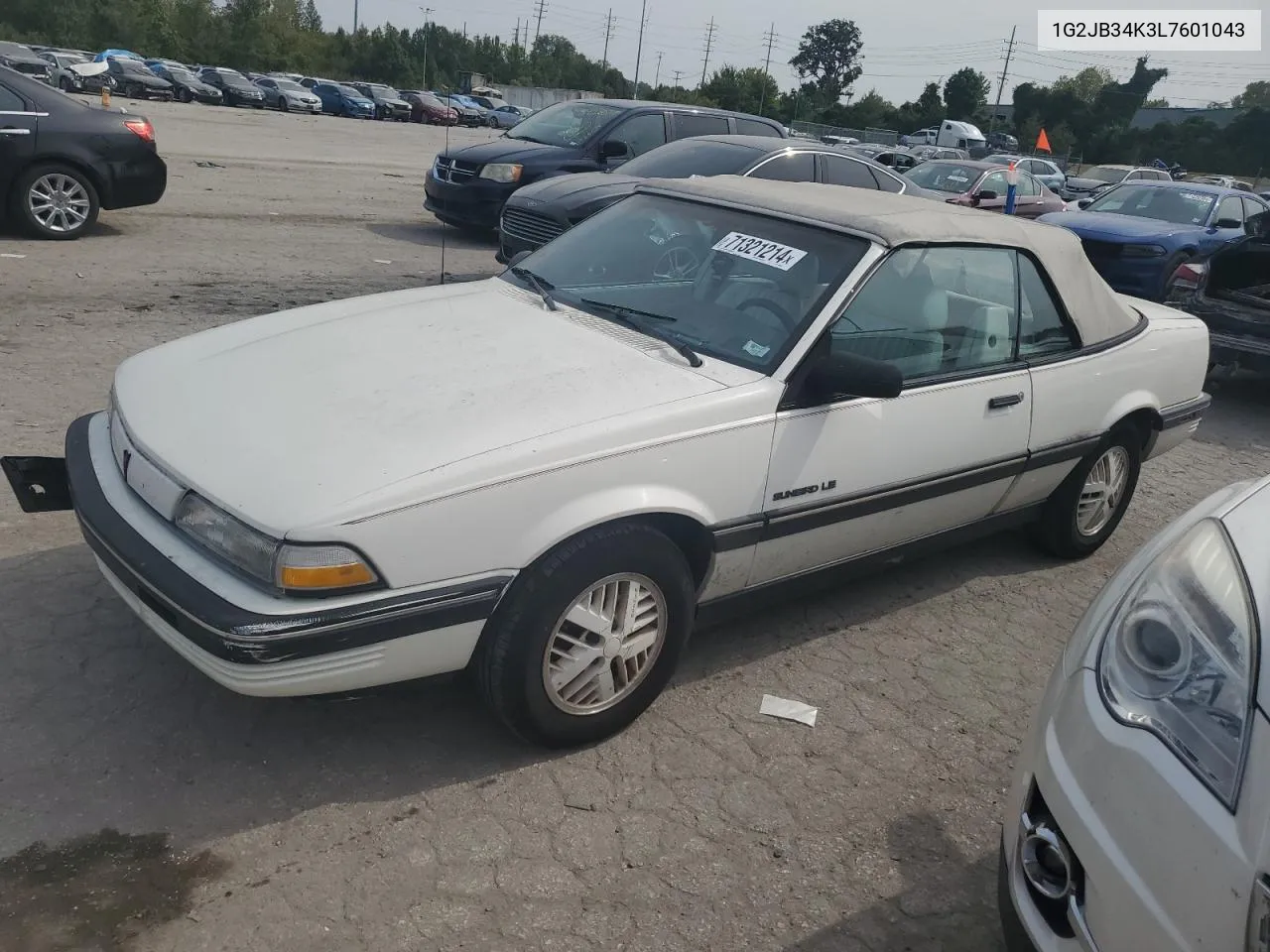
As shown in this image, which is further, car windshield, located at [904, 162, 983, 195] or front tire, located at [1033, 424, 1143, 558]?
car windshield, located at [904, 162, 983, 195]

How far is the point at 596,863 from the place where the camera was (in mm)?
2633

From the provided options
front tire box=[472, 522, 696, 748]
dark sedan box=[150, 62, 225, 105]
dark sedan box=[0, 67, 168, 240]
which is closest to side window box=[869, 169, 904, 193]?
dark sedan box=[0, 67, 168, 240]

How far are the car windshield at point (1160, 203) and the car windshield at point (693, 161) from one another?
5570mm

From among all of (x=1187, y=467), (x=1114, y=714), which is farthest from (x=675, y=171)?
(x=1114, y=714)

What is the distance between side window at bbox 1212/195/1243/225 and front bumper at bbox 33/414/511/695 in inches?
492

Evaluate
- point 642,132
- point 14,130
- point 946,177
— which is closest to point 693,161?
point 642,132

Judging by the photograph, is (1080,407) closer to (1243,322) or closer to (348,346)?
(348,346)

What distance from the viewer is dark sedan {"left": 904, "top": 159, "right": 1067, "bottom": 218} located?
14516mm

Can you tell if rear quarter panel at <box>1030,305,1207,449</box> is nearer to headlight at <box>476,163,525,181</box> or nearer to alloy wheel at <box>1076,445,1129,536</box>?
alloy wheel at <box>1076,445,1129,536</box>

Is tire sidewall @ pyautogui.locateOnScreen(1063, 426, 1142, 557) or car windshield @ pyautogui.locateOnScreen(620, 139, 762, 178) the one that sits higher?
car windshield @ pyautogui.locateOnScreen(620, 139, 762, 178)

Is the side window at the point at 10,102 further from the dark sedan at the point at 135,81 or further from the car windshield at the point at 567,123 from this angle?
the dark sedan at the point at 135,81

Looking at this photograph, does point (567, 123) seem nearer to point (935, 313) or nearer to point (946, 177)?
point (946, 177)

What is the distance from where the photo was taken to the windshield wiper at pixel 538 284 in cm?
377

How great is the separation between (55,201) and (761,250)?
783cm
